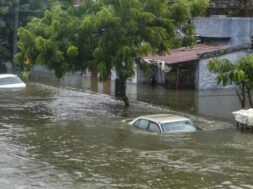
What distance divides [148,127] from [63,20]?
8.95 m

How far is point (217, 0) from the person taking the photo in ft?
154

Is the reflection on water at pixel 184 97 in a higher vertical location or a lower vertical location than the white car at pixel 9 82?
lower

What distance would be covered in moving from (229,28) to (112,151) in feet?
78.9

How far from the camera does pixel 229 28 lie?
133 ft

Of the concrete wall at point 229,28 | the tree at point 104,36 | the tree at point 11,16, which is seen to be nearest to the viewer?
the tree at point 104,36

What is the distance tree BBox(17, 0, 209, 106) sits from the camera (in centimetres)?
2714

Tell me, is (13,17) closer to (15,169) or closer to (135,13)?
(135,13)

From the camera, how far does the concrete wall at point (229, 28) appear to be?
39.9 meters

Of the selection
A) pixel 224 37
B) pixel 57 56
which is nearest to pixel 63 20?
pixel 57 56

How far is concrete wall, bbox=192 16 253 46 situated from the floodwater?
1095 centimetres

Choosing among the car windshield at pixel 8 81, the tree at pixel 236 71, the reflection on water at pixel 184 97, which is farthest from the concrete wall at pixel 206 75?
the tree at pixel 236 71

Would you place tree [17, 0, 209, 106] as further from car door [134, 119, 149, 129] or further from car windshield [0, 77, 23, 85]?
car windshield [0, 77, 23, 85]

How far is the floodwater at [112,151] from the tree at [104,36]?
2345 mm

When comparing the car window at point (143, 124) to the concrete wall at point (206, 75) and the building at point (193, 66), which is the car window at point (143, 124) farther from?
the concrete wall at point (206, 75)
